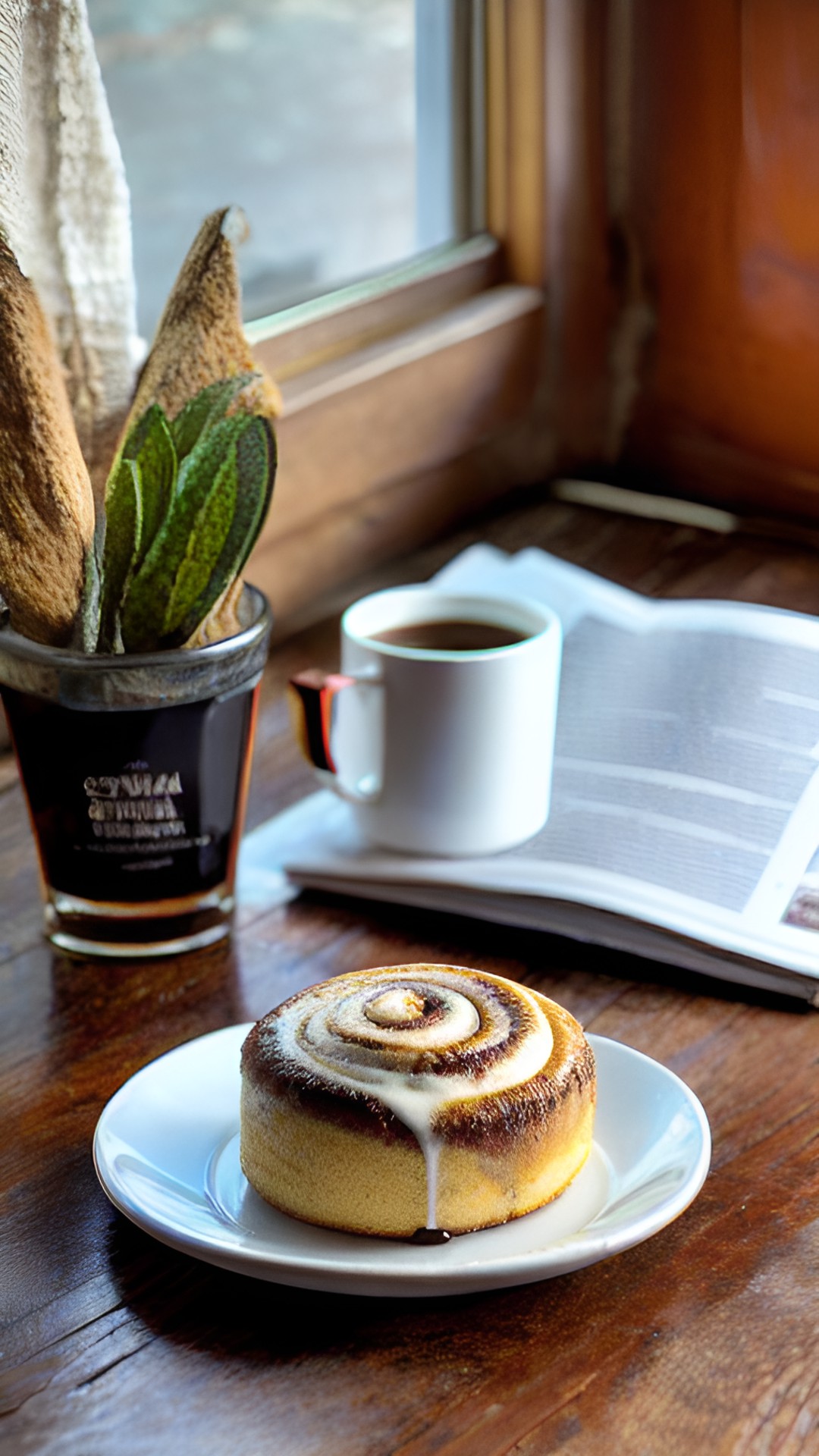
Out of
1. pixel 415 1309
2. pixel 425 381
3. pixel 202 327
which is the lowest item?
pixel 415 1309

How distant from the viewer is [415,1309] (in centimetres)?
48

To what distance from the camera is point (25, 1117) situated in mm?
592

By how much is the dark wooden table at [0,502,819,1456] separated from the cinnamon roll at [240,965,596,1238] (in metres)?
0.03

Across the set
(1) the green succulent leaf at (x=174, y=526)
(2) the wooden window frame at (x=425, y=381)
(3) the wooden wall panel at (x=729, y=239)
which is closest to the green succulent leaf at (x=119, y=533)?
(1) the green succulent leaf at (x=174, y=526)

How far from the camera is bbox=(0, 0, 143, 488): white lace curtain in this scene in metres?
0.70

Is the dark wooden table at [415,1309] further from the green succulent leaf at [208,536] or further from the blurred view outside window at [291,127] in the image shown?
the blurred view outside window at [291,127]

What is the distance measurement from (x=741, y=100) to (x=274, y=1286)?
905mm

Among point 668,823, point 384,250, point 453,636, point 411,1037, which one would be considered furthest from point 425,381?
point 411,1037

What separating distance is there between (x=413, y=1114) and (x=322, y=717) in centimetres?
29

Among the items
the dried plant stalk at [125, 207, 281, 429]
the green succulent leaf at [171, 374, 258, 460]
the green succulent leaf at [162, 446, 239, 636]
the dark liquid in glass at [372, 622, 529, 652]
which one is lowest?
the dark liquid in glass at [372, 622, 529, 652]

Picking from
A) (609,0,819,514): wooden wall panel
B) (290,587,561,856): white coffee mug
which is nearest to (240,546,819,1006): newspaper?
(290,587,561,856): white coffee mug

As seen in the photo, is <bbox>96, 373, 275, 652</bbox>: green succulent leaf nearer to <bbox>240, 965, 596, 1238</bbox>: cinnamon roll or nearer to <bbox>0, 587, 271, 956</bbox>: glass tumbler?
<bbox>0, 587, 271, 956</bbox>: glass tumbler

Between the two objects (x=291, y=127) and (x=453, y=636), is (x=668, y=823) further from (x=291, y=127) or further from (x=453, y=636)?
(x=291, y=127)

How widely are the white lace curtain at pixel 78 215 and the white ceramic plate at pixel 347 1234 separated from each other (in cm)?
27
